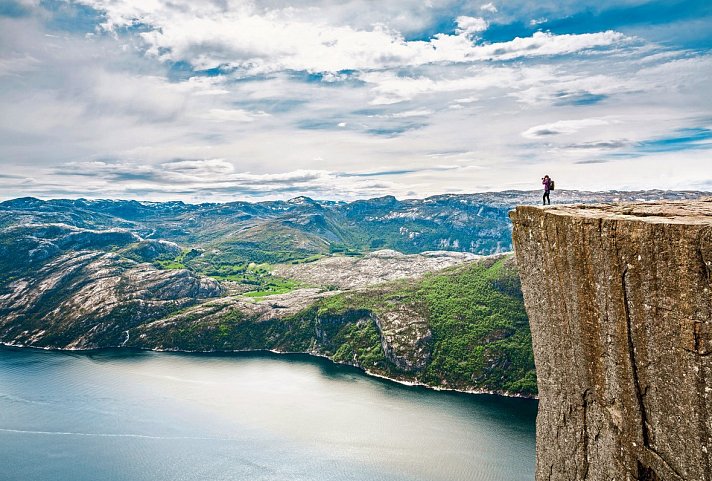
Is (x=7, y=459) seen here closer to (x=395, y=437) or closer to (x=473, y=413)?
(x=395, y=437)

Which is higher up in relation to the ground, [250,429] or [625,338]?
[625,338]

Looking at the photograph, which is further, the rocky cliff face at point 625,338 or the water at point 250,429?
the water at point 250,429

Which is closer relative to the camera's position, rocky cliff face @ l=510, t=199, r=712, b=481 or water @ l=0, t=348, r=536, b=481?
rocky cliff face @ l=510, t=199, r=712, b=481

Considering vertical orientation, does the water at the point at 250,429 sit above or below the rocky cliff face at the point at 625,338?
below

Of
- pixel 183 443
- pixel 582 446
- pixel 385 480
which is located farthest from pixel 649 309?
pixel 183 443

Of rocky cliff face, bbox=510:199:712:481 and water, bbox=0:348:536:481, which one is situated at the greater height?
rocky cliff face, bbox=510:199:712:481
